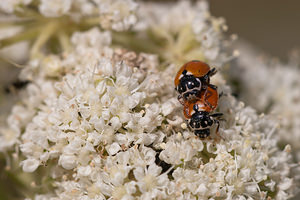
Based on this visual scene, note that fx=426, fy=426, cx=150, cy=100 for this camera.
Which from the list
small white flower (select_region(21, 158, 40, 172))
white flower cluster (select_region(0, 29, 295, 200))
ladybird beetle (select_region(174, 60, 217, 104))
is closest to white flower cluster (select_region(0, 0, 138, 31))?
white flower cluster (select_region(0, 29, 295, 200))

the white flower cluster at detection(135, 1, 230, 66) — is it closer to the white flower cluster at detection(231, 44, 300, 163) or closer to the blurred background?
the white flower cluster at detection(231, 44, 300, 163)

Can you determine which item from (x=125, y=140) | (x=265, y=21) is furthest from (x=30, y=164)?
(x=265, y=21)

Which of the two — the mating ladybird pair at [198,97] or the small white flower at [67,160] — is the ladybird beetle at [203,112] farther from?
the small white flower at [67,160]

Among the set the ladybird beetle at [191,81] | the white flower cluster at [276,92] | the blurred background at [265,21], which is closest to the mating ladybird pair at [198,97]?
the ladybird beetle at [191,81]

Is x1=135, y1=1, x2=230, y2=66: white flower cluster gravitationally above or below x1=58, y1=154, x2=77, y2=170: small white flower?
above

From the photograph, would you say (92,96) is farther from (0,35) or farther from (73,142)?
(0,35)

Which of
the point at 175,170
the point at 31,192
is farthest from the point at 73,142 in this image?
the point at 31,192

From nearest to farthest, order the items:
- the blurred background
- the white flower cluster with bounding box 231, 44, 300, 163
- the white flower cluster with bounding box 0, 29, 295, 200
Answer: the white flower cluster with bounding box 0, 29, 295, 200 → the white flower cluster with bounding box 231, 44, 300, 163 → the blurred background
